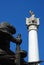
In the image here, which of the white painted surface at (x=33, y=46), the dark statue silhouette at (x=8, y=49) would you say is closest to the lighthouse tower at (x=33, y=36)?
the white painted surface at (x=33, y=46)

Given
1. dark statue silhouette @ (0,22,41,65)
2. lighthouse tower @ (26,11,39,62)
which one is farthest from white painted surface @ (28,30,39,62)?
dark statue silhouette @ (0,22,41,65)

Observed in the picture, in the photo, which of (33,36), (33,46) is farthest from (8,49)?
(33,36)

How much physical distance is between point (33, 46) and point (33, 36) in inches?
56.6

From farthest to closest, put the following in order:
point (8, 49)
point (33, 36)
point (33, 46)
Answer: point (33, 36), point (33, 46), point (8, 49)

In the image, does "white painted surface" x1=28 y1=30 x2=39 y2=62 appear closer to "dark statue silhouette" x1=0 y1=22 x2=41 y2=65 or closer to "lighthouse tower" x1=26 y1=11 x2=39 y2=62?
"lighthouse tower" x1=26 y1=11 x2=39 y2=62

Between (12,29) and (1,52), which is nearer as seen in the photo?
(1,52)

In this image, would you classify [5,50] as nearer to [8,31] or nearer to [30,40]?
[8,31]

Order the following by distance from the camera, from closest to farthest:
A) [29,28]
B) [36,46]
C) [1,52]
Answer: [1,52], [36,46], [29,28]

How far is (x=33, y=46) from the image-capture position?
71.3 feet

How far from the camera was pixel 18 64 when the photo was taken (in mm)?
3193

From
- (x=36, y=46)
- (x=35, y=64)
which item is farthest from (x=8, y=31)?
(x=36, y=46)

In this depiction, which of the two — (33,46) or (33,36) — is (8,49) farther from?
(33,36)

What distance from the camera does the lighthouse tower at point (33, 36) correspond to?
834 inches

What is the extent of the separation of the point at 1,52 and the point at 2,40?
27cm
